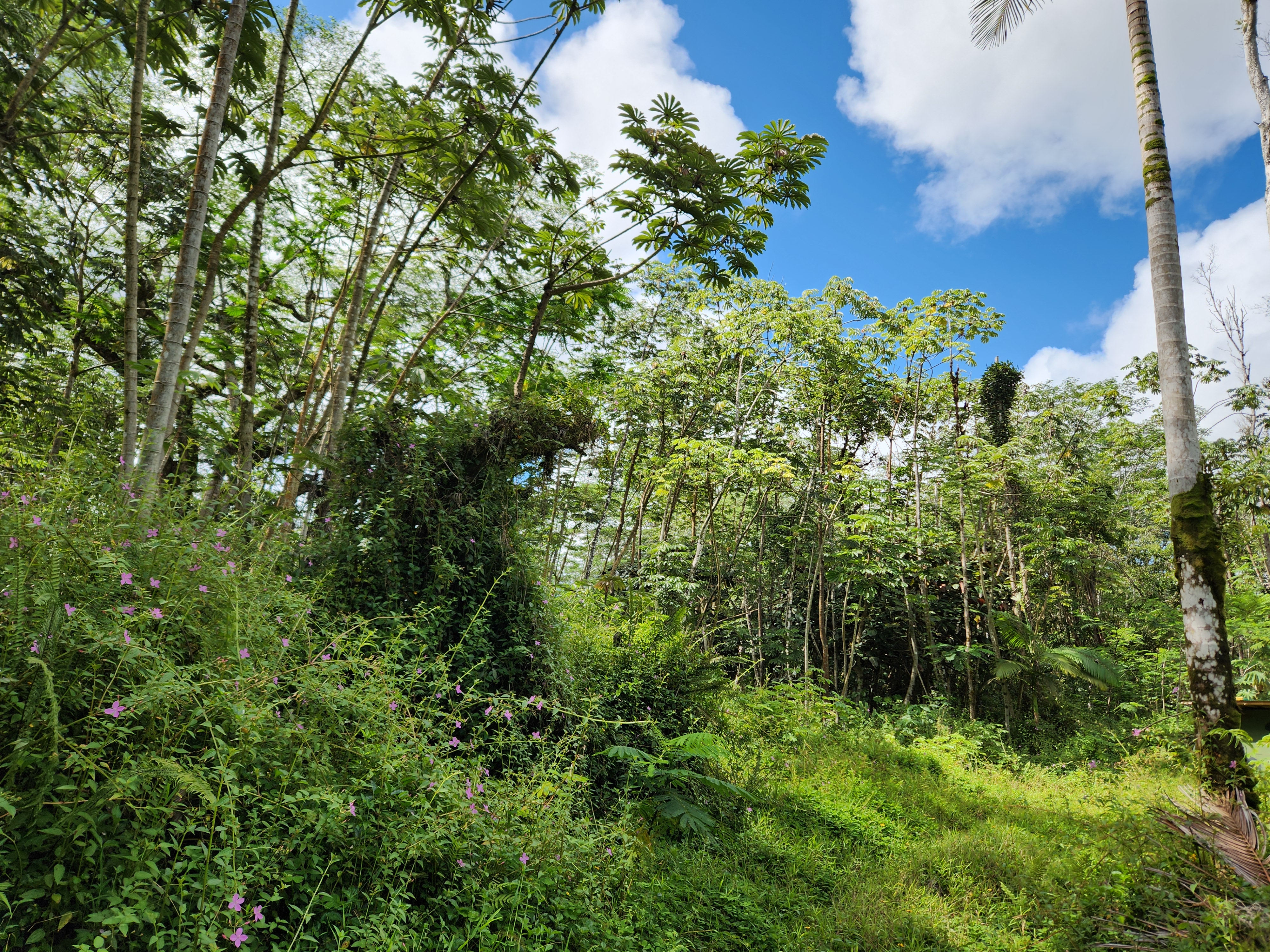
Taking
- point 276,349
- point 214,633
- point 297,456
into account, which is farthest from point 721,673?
point 276,349

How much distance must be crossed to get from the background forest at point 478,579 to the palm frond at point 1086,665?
0.06m

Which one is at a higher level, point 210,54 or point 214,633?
point 210,54

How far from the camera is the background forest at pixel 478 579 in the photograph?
208cm

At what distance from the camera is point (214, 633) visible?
2.44 metres

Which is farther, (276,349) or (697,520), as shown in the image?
(697,520)

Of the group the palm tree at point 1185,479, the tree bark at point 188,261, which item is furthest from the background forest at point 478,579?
the palm tree at point 1185,479

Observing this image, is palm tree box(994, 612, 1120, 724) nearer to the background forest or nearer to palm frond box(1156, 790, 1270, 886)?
the background forest

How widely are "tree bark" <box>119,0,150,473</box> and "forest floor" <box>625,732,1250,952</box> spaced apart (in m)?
4.04

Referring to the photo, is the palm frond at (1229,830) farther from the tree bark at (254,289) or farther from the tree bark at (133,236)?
the tree bark at (133,236)

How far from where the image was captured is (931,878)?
4234 mm

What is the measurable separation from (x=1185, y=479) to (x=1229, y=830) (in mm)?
2383

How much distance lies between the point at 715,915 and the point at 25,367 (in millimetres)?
8553

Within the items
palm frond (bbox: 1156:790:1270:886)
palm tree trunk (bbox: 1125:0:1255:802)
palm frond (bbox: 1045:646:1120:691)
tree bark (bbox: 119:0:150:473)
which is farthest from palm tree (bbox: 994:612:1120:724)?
tree bark (bbox: 119:0:150:473)

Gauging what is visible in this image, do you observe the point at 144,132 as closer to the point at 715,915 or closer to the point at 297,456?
the point at 297,456
